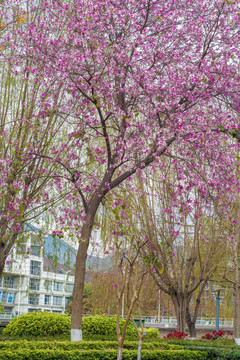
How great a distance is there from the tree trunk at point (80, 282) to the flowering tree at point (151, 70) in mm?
24

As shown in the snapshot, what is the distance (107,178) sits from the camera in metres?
10.7

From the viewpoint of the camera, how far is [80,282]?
10414 mm

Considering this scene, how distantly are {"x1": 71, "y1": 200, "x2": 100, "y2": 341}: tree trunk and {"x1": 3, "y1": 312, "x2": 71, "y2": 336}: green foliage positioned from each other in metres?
4.64

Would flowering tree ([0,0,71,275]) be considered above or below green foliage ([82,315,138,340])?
above

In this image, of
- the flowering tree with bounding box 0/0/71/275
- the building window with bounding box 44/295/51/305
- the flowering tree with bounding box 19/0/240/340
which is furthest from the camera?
the building window with bounding box 44/295/51/305

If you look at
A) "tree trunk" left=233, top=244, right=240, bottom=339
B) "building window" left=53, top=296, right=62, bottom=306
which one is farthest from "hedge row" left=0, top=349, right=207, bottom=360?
"building window" left=53, top=296, right=62, bottom=306

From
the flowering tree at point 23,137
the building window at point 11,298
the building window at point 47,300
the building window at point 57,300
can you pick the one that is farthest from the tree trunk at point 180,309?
the building window at point 57,300

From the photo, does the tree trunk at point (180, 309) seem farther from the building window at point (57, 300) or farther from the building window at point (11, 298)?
the building window at point (57, 300)

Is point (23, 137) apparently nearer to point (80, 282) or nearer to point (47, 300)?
point (80, 282)

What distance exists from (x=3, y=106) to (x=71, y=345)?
740 cm

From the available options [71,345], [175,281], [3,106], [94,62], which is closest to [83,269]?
[71,345]

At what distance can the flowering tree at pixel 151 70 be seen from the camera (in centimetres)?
953

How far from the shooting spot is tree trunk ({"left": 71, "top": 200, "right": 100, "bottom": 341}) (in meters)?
10.1

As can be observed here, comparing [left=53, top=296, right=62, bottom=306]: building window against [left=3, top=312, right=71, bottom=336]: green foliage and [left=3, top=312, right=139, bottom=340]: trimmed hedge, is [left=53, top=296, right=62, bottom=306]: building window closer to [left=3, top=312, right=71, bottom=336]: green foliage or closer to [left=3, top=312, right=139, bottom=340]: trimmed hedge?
[left=3, top=312, right=139, bottom=340]: trimmed hedge
